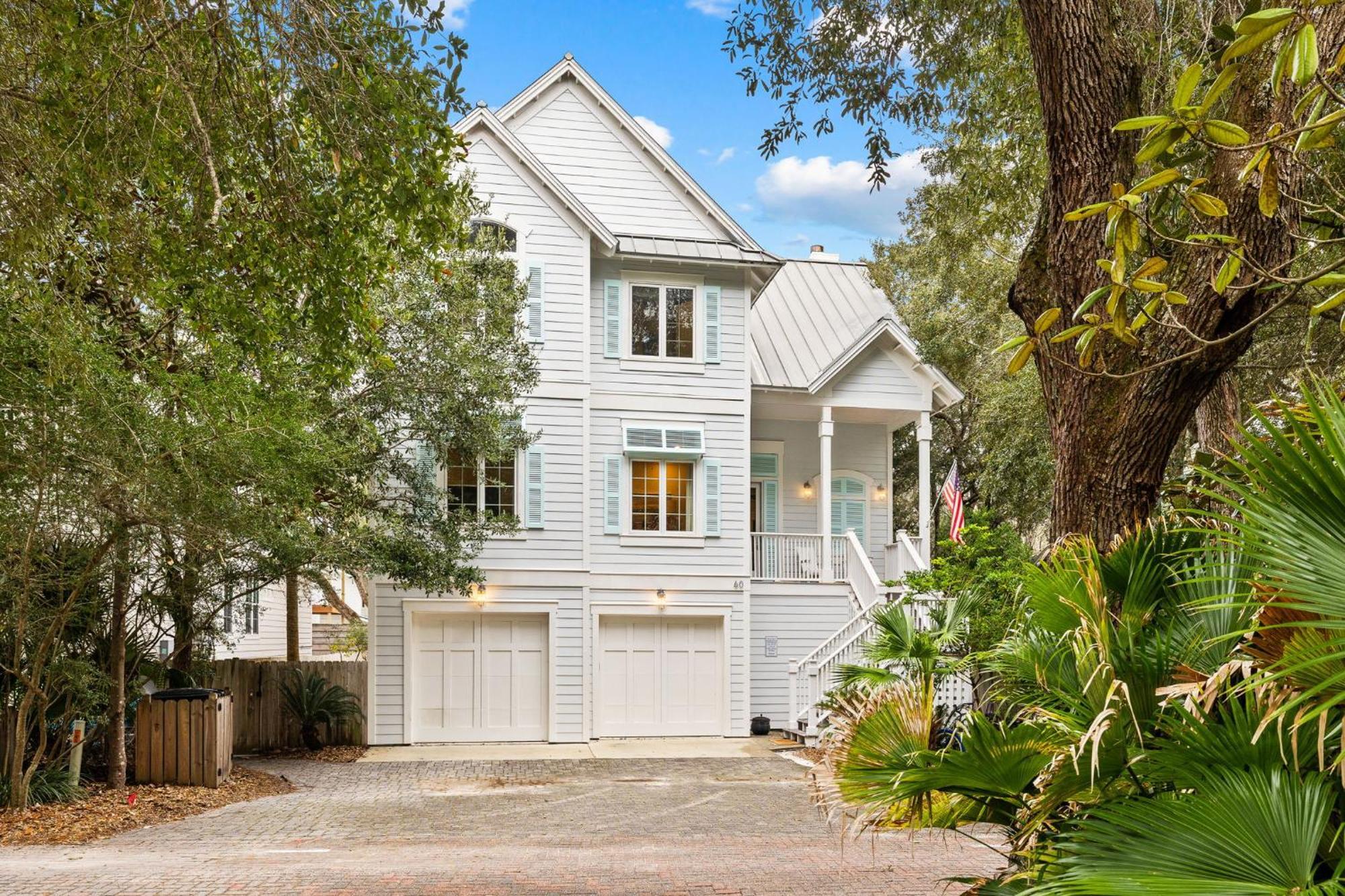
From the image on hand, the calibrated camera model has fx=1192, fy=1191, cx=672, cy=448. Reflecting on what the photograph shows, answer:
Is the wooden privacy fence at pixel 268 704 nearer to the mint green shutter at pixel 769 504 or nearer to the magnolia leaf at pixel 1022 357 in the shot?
the mint green shutter at pixel 769 504

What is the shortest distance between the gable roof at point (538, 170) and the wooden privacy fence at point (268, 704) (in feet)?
25.5

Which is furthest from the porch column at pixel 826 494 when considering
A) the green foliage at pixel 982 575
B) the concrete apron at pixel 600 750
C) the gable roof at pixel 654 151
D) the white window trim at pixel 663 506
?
the green foliage at pixel 982 575

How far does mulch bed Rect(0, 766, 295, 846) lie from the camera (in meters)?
10.2

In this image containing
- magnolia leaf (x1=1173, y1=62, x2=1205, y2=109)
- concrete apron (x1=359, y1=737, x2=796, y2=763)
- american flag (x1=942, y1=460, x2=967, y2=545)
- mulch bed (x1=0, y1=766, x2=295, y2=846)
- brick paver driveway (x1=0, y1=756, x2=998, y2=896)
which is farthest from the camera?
american flag (x1=942, y1=460, x2=967, y2=545)

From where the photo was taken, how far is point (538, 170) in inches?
745

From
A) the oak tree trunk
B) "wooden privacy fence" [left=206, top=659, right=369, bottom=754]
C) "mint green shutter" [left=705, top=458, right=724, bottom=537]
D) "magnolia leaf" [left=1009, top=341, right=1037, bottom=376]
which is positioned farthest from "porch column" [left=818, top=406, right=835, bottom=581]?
"magnolia leaf" [left=1009, top=341, right=1037, bottom=376]

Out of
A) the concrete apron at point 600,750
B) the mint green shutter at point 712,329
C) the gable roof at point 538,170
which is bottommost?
the concrete apron at point 600,750

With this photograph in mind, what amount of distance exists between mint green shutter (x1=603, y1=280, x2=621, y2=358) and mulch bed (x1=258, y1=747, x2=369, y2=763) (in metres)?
7.21

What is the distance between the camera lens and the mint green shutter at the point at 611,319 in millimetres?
19406

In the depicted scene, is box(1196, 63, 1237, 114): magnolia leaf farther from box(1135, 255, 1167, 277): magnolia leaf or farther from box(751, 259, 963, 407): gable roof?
box(751, 259, 963, 407): gable roof

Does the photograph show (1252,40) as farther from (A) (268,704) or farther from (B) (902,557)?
(B) (902,557)

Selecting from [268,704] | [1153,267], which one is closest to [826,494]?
[268,704]

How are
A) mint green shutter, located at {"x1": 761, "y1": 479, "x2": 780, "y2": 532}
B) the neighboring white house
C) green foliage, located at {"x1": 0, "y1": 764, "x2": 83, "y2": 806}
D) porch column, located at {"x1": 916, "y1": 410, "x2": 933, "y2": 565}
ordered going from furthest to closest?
mint green shutter, located at {"x1": 761, "y1": 479, "x2": 780, "y2": 532}
porch column, located at {"x1": 916, "y1": 410, "x2": 933, "y2": 565}
the neighboring white house
green foliage, located at {"x1": 0, "y1": 764, "x2": 83, "y2": 806}

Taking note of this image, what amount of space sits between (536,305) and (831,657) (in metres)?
7.12
